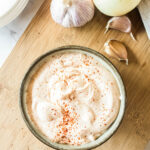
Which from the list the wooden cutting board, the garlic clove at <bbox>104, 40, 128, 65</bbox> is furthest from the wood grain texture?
the garlic clove at <bbox>104, 40, 128, 65</bbox>

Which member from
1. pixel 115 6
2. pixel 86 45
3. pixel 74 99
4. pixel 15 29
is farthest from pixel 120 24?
pixel 15 29

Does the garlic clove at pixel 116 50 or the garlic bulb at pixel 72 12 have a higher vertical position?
the garlic bulb at pixel 72 12

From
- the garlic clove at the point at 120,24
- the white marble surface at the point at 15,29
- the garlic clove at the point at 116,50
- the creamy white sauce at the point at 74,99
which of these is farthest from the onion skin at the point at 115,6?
the white marble surface at the point at 15,29

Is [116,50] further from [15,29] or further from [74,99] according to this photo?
[15,29]

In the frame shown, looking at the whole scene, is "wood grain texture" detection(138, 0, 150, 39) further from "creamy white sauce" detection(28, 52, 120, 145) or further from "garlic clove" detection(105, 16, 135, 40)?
"creamy white sauce" detection(28, 52, 120, 145)

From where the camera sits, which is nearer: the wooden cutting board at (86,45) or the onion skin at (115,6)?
the onion skin at (115,6)

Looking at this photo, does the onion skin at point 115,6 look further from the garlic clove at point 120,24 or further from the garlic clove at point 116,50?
the garlic clove at point 116,50

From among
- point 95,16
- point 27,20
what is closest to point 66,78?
point 95,16
